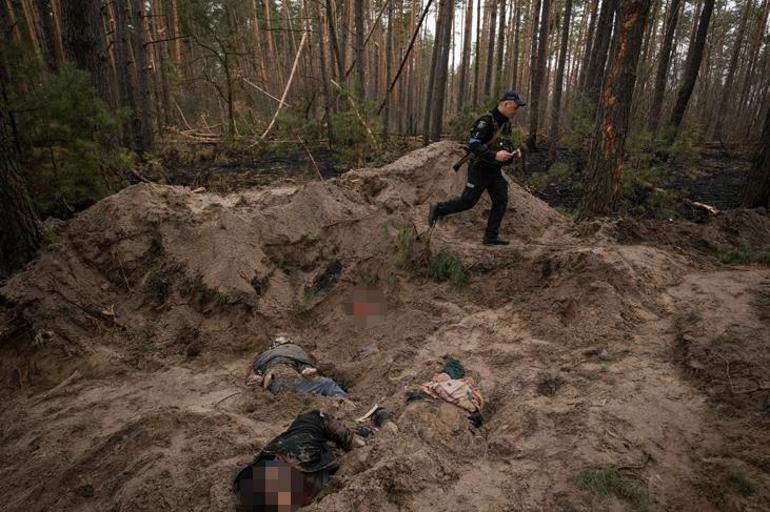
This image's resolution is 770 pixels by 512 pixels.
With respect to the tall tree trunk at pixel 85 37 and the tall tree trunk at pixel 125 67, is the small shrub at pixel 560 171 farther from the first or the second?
the tall tree trunk at pixel 125 67

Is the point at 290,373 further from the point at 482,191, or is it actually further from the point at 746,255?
the point at 746,255

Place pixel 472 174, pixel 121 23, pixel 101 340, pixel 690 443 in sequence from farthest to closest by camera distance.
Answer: pixel 121 23 → pixel 472 174 → pixel 101 340 → pixel 690 443

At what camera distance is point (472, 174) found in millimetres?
5500

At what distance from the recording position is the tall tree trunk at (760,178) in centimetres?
676

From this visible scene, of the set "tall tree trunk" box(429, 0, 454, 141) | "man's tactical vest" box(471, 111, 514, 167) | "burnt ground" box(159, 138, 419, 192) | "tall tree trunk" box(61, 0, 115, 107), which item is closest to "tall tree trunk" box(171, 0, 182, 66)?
"burnt ground" box(159, 138, 419, 192)

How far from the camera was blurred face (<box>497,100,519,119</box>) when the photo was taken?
528cm

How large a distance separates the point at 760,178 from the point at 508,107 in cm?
461

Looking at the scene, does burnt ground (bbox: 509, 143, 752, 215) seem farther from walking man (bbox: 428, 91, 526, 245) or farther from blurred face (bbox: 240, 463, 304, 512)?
blurred face (bbox: 240, 463, 304, 512)

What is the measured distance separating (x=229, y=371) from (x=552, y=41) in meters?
28.7

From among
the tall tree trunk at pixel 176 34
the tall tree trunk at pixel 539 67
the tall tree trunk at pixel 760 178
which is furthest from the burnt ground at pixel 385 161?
the tall tree trunk at pixel 176 34

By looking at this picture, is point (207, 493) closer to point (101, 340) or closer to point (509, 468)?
point (509, 468)

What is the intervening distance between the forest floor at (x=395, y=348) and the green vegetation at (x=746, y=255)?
24mm

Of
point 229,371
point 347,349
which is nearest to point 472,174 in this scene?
point 347,349

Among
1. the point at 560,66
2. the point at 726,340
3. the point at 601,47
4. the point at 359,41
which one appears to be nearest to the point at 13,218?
the point at 726,340
